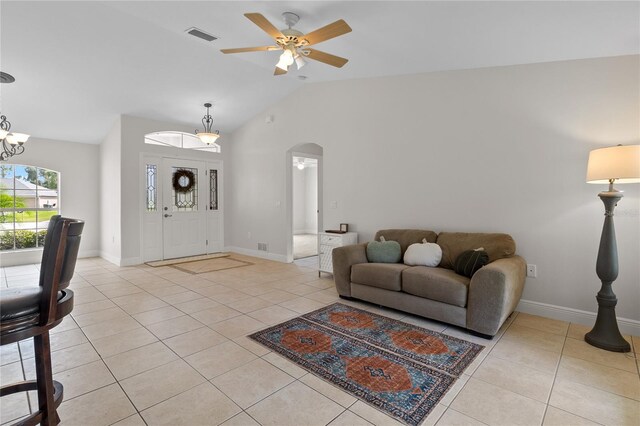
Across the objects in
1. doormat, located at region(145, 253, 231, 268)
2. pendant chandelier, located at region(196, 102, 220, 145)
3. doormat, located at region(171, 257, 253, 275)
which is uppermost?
pendant chandelier, located at region(196, 102, 220, 145)

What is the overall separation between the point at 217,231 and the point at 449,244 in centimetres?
528

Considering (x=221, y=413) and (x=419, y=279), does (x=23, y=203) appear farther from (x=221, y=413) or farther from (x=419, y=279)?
(x=419, y=279)

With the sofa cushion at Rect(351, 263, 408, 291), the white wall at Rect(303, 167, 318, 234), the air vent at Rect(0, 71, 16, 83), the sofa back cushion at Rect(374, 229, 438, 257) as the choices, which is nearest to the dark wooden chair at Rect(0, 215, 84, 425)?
the sofa cushion at Rect(351, 263, 408, 291)

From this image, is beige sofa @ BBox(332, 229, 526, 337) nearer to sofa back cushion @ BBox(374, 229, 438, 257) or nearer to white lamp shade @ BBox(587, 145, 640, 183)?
sofa back cushion @ BBox(374, 229, 438, 257)

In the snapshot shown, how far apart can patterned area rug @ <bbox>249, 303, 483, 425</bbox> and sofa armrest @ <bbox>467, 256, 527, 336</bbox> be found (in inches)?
9.3

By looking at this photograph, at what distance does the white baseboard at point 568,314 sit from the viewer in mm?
2836

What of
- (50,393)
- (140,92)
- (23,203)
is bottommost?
(50,393)

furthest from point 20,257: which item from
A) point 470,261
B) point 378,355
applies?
point 470,261

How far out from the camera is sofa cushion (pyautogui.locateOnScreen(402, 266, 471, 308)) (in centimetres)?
284

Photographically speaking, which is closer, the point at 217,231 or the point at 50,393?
the point at 50,393

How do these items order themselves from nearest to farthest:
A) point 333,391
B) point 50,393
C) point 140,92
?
1. point 50,393
2. point 333,391
3. point 140,92

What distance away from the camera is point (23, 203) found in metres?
6.05

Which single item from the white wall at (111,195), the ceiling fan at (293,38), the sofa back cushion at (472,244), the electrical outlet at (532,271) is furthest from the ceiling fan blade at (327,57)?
the white wall at (111,195)

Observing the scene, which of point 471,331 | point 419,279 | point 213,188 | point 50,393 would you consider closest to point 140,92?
point 213,188
